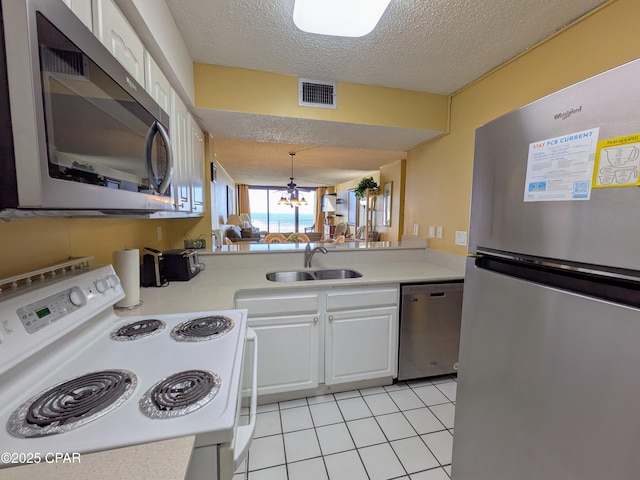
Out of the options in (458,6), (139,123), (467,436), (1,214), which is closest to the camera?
(1,214)

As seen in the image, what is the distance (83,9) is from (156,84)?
0.56 meters

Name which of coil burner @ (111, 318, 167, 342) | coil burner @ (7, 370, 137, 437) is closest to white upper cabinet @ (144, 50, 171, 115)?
coil burner @ (111, 318, 167, 342)

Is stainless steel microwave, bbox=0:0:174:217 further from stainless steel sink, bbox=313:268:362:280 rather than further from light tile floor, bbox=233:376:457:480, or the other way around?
stainless steel sink, bbox=313:268:362:280

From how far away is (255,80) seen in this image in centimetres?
187

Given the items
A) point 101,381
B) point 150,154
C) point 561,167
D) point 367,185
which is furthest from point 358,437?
point 367,185

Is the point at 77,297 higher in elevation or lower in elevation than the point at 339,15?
lower

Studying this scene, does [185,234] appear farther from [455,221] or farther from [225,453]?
[455,221]

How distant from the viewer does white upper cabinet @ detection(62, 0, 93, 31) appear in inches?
26.3

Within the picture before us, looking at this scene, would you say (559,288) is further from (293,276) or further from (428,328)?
(293,276)

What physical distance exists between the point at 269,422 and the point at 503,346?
146 centimetres

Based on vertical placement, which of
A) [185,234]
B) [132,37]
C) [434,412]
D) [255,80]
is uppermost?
[255,80]

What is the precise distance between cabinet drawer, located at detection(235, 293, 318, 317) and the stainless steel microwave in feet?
3.51

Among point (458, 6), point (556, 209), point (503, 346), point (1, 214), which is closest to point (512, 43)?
point (458, 6)

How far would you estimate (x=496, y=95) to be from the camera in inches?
73.0
